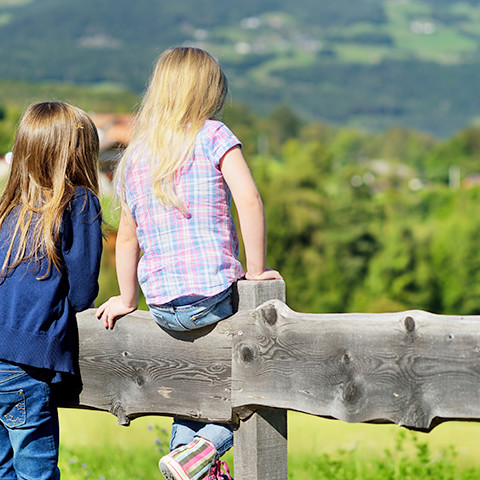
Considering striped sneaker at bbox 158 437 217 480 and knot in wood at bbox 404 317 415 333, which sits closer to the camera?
knot in wood at bbox 404 317 415 333

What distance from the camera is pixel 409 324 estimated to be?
179 centimetres

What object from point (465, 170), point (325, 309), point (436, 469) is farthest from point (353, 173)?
point (436, 469)

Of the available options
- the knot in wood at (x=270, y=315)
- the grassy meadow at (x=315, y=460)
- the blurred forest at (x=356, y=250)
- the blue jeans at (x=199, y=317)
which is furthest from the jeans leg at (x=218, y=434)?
the blurred forest at (x=356, y=250)

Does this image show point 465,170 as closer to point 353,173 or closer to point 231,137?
point 353,173

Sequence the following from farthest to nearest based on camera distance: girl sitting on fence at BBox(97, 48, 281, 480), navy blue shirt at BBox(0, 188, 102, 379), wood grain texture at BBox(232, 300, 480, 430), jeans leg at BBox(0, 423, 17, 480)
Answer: jeans leg at BBox(0, 423, 17, 480) → navy blue shirt at BBox(0, 188, 102, 379) → girl sitting on fence at BBox(97, 48, 281, 480) → wood grain texture at BBox(232, 300, 480, 430)

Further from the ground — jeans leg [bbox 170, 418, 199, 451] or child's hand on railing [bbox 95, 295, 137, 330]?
child's hand on railing [bbox 95, 295, 137, 330]

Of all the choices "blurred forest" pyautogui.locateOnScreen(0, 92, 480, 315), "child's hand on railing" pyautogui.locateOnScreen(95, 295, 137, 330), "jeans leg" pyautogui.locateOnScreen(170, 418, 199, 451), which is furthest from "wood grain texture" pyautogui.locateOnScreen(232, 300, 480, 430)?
"blurred forest" pyautogui.locateOnScreen(0, 92, 480, 315)

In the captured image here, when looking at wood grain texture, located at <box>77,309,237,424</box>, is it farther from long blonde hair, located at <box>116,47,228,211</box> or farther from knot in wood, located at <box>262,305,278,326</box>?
long blonde hair, located at <box>116,47,228,211</box>

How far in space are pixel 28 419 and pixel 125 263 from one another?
0.55m

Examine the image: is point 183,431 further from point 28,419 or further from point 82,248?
point 82,248

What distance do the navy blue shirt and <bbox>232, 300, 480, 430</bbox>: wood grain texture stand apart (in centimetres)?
55

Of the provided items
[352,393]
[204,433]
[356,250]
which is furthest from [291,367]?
[356,250]

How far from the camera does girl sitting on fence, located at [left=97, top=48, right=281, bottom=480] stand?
2.11 m

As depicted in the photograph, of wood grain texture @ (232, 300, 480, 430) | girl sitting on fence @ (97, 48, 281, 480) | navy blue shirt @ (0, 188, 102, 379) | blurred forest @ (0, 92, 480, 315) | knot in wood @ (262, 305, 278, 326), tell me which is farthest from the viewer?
blurred forest @ (0, 92, 480, 315)
